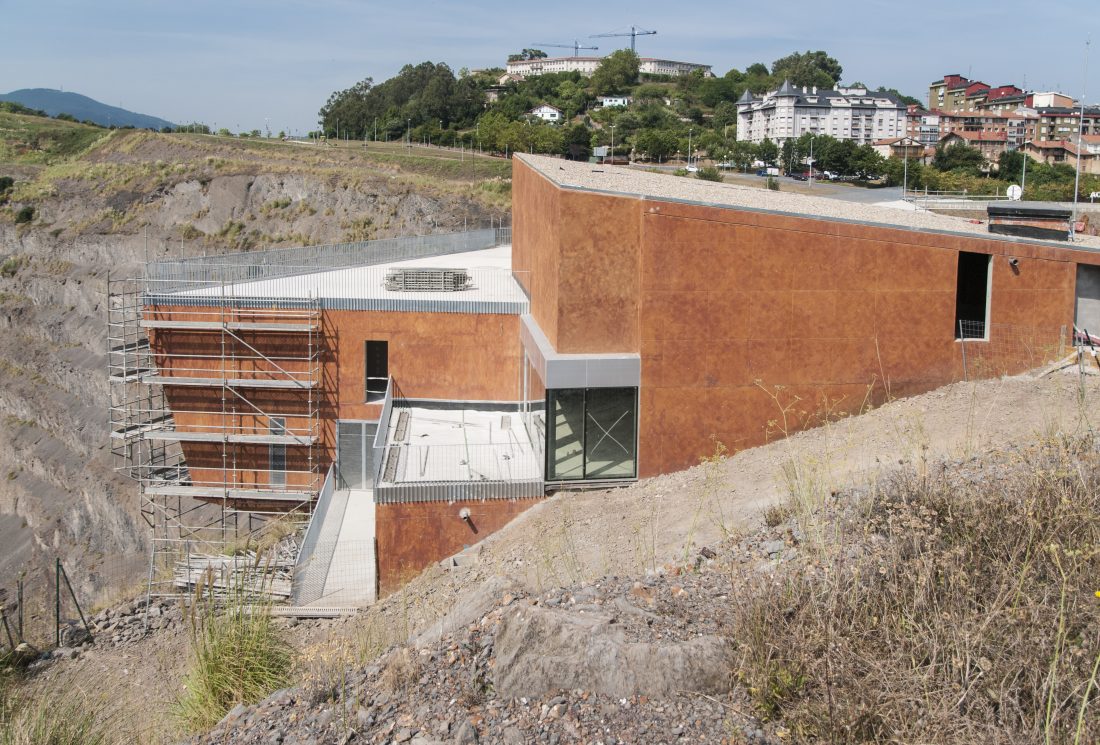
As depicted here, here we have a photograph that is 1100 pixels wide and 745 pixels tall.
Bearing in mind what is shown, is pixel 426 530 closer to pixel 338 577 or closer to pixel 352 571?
pixel 352 571

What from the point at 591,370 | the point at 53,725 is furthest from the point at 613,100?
the point at 53,725

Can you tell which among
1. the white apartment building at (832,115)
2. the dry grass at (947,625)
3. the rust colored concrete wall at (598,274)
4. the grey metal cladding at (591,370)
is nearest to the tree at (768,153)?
the white apartment building at (832,115)

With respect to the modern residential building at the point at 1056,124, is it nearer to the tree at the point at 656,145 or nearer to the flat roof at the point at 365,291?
the tree at the point at 656,145

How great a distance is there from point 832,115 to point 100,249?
89118 mm

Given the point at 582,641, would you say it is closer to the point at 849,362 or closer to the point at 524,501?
the point at 524,501

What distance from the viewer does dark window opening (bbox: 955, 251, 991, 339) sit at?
49.4ft

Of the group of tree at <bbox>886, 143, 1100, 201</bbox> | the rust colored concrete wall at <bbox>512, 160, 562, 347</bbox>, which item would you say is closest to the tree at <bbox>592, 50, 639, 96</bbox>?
the group of tree at <bbox>886, 143, 1100, 201</bbox>

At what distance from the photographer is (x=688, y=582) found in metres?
6.90

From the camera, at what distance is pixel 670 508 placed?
497 inches

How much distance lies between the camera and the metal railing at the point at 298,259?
67.0 ft

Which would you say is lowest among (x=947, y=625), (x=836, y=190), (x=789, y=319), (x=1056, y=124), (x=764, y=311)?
(x=947, y=625)

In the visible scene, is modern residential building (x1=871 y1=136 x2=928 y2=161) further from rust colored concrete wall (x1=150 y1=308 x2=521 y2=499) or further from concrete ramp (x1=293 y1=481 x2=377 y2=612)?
concrete ramp (x1=293 y1=481 x2=377 y2=612)

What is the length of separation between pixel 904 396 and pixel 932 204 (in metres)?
20.1

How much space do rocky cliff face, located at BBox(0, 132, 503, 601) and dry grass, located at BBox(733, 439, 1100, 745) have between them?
2109cm
